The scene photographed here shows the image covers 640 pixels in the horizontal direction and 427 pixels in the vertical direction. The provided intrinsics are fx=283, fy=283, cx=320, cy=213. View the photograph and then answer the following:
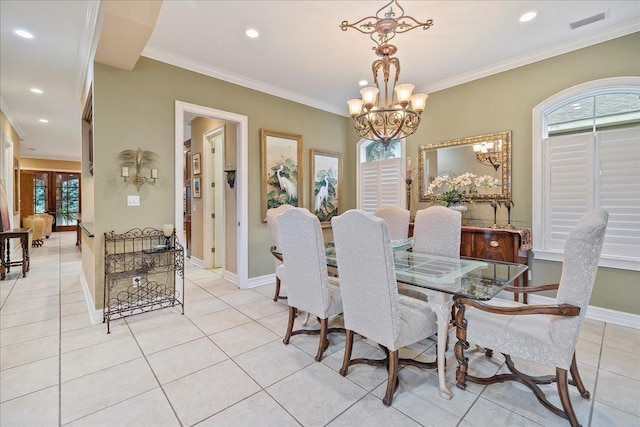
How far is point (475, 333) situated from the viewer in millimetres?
1812

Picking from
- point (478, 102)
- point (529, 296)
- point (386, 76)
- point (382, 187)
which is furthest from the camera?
point (382, 187)

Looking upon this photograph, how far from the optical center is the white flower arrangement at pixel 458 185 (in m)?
3.64

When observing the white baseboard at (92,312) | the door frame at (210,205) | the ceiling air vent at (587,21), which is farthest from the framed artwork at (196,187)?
the ceiling air vent at (587,21)

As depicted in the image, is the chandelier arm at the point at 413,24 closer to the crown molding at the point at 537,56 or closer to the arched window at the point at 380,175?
the crown molding at the point at 537,56

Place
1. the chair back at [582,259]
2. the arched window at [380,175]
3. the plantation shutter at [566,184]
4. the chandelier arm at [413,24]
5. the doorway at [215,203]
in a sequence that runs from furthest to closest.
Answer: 1. the doorway at [215,203]
2. the arched window at [380,175]
3. the plantation shutter at [566,184]
4. the chandelier arm at [413,24]
5. the chair back at [582,259]

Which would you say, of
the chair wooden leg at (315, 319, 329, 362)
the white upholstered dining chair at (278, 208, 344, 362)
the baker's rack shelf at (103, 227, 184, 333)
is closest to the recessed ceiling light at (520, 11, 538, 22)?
the white upholstered dining chair at (278, 208, 344, 362)

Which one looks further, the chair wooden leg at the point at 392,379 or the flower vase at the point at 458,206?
the flower vase at the point at 458,206

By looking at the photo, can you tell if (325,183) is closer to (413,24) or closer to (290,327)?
(413,24)

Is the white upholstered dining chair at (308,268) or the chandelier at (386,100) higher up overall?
the chandelier at (386,100)

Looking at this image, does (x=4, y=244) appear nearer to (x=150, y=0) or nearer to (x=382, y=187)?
(x=150, y=0)

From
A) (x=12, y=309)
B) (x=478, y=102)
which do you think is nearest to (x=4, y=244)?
(x=12, y=309)

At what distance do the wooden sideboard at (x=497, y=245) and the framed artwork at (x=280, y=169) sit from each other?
2.54 meters

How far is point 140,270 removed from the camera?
3.02 meters

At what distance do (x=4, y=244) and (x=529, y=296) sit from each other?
7652mm
